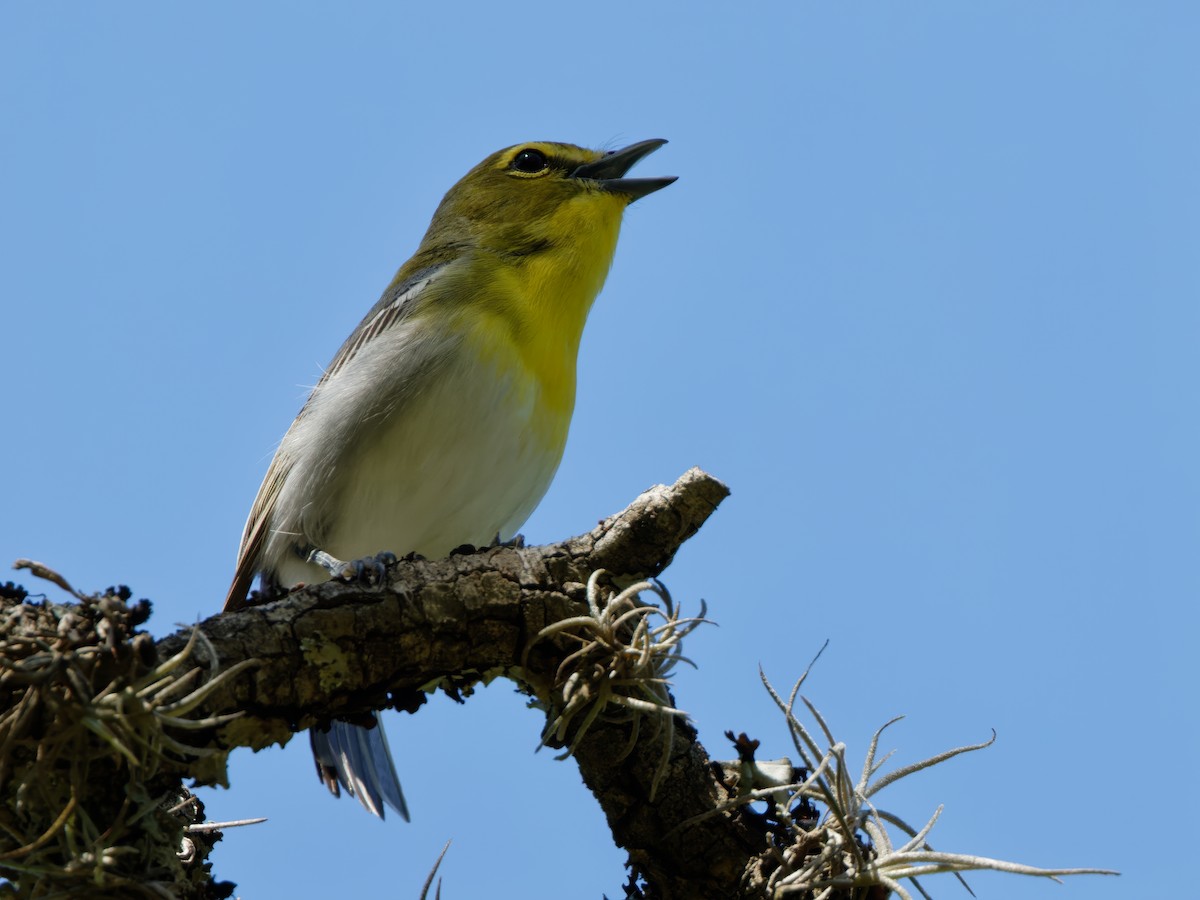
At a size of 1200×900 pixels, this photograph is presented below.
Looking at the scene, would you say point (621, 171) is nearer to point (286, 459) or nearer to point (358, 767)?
point (286, 459)

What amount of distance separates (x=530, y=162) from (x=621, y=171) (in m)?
0.53

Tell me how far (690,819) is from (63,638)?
163 cm

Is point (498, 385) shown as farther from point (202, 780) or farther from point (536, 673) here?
point (202, 780)

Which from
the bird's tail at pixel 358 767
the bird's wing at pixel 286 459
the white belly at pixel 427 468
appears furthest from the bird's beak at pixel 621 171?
the bird's tail at pixel 358 767

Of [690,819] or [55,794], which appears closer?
[55,794]

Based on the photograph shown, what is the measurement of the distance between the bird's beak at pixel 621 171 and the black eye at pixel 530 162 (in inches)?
8.4

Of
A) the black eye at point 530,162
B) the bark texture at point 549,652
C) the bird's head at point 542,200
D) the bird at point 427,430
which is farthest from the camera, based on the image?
the black eye at point 530,162

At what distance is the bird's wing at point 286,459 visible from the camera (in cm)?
527

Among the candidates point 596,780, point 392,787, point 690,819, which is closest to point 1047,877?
point 690,819

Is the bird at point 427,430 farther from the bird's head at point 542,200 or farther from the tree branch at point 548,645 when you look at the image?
the tree branch at point 548,645

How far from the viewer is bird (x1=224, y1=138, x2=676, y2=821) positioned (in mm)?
4961

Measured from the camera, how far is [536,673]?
3.25 m

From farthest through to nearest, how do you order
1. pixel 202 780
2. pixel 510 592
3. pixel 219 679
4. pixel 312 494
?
1. pixel 312 494
2. pixel 510 592
3. pixel 202 780
4. pixel 219 679

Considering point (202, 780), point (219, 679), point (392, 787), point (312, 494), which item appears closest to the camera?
point (219, 679)
